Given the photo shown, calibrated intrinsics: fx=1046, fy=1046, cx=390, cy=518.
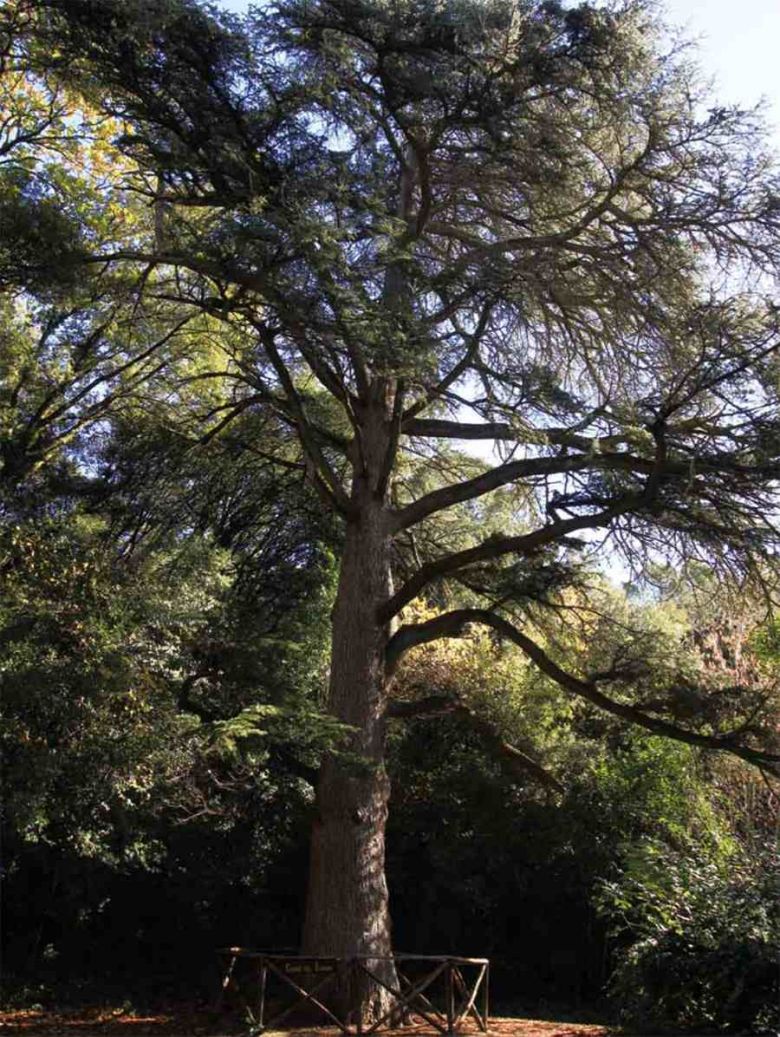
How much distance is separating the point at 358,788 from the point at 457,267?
532cm

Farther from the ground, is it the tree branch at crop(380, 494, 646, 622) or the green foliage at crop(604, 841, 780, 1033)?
the tree branch at crop(380, 494, 646, 622)

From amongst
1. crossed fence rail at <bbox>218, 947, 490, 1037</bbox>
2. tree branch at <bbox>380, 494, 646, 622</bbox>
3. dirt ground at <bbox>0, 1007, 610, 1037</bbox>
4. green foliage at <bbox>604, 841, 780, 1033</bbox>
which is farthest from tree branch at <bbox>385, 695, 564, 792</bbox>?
green foliage at <bbox>604, 841, 780, 1033</bbox>

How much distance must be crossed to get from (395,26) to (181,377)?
6341 mm

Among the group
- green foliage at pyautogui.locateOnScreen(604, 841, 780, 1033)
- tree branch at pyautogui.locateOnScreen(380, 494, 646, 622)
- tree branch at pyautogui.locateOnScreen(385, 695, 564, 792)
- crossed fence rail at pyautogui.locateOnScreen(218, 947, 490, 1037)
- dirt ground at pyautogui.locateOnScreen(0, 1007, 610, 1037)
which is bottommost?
dirt ground at pyautogui.locateOnScreen(0, 1007, 610, 1037)

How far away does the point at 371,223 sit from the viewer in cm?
856

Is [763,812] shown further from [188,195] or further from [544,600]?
[188,195]

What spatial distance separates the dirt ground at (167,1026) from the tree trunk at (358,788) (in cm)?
86

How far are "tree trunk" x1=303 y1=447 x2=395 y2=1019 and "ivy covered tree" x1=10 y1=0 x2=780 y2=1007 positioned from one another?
0.03 meters

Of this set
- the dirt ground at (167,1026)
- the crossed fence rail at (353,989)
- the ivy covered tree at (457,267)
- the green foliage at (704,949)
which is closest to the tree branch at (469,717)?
the ivy covered tree at (457,267)

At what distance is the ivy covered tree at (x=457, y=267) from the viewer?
847cm

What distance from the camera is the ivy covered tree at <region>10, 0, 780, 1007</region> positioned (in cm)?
847

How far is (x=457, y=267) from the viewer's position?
9.68 metres

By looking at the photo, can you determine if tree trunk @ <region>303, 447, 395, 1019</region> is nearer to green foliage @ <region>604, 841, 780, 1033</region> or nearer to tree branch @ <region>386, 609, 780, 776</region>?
tree branch @ <region>386, 609, 780, 776</region>

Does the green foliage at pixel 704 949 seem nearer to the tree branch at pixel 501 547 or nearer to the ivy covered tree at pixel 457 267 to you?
the ivy covered tree at pixel 457 267
